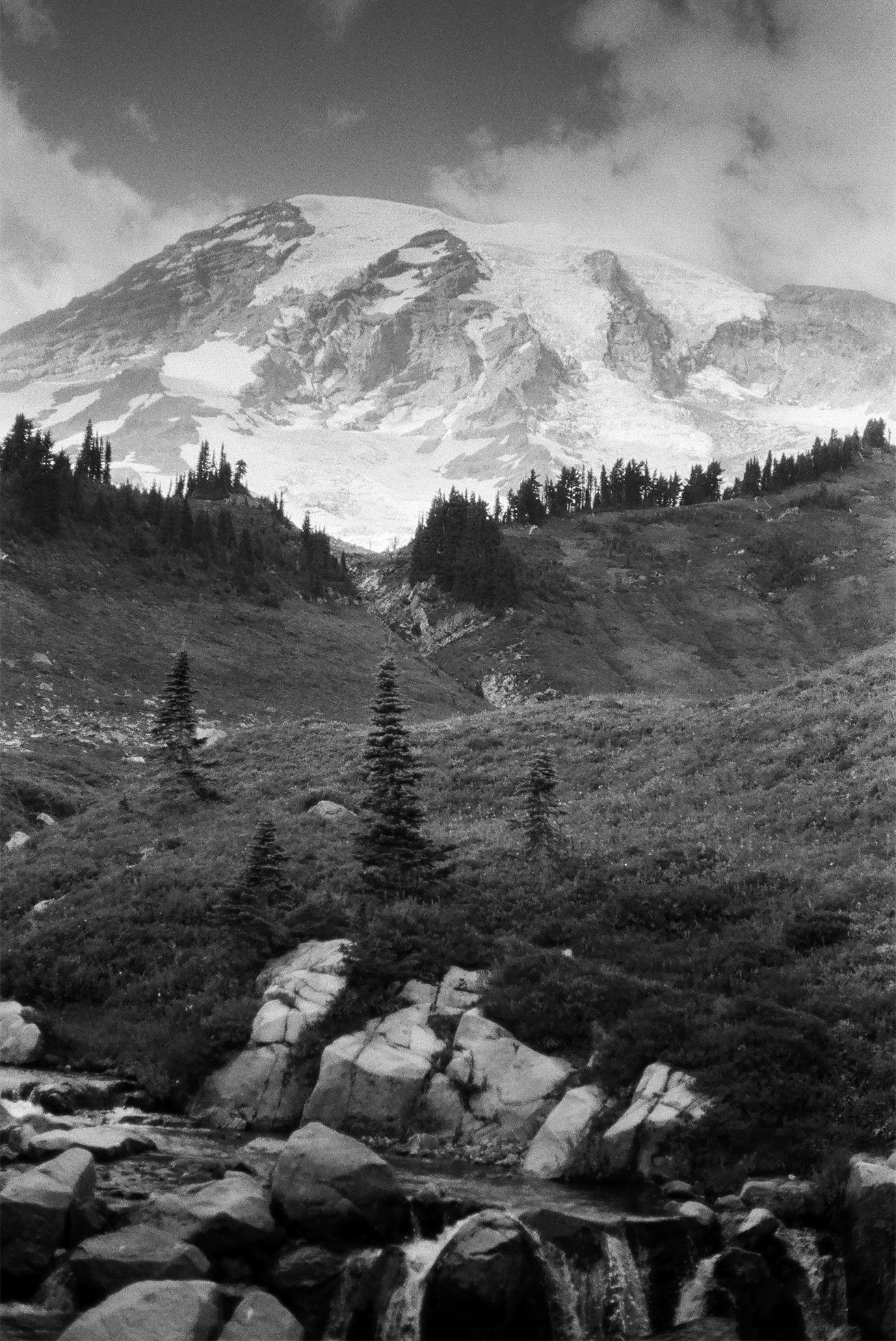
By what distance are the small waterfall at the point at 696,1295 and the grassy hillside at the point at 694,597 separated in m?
81.8

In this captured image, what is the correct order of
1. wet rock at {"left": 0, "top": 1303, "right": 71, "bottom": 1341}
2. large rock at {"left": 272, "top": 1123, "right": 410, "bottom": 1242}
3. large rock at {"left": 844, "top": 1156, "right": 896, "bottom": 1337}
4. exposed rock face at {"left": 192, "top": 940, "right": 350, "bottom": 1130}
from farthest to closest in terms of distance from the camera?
exposed rock face at {"left": 192, "top": 940, "right": 350, "bottom": 1130} → large rock at {"left": 272, "top": 1123, "right": 410, "bottom": 1242} → large rock at {"left": 844, "top": 1156, "right": 896, "bottom": 1337} → wet rock at {"left": 0, "top": 1303, "right": 71, "bottom": 1341}

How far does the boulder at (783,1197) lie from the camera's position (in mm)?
12305

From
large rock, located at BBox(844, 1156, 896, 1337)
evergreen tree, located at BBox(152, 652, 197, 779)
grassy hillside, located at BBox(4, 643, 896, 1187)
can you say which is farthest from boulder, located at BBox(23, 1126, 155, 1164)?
evergreen tree, located at BBox(152, 652, 197, 779)

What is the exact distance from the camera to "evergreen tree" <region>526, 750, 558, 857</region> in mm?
26234

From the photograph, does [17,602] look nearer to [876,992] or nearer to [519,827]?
[519,827]

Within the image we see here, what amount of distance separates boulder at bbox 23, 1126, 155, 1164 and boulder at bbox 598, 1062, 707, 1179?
22.1 ft

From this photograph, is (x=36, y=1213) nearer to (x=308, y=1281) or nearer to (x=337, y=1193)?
(x=308, y=1281)

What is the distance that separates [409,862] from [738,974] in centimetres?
848

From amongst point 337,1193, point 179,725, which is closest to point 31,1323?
point 337,1193

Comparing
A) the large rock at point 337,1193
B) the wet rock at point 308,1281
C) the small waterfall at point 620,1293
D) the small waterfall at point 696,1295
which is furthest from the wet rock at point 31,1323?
the small waterfall at point 696,1295

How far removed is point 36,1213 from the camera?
35.3 feet

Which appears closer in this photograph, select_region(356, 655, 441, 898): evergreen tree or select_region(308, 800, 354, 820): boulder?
select_region(356, 655, 441, 898): evergreen tree

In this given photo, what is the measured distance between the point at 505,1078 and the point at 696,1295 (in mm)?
5366

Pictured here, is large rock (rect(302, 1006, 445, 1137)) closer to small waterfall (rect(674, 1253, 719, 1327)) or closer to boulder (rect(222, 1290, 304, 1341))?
small waterfall (rect(674, 1253, 719, 1327))
